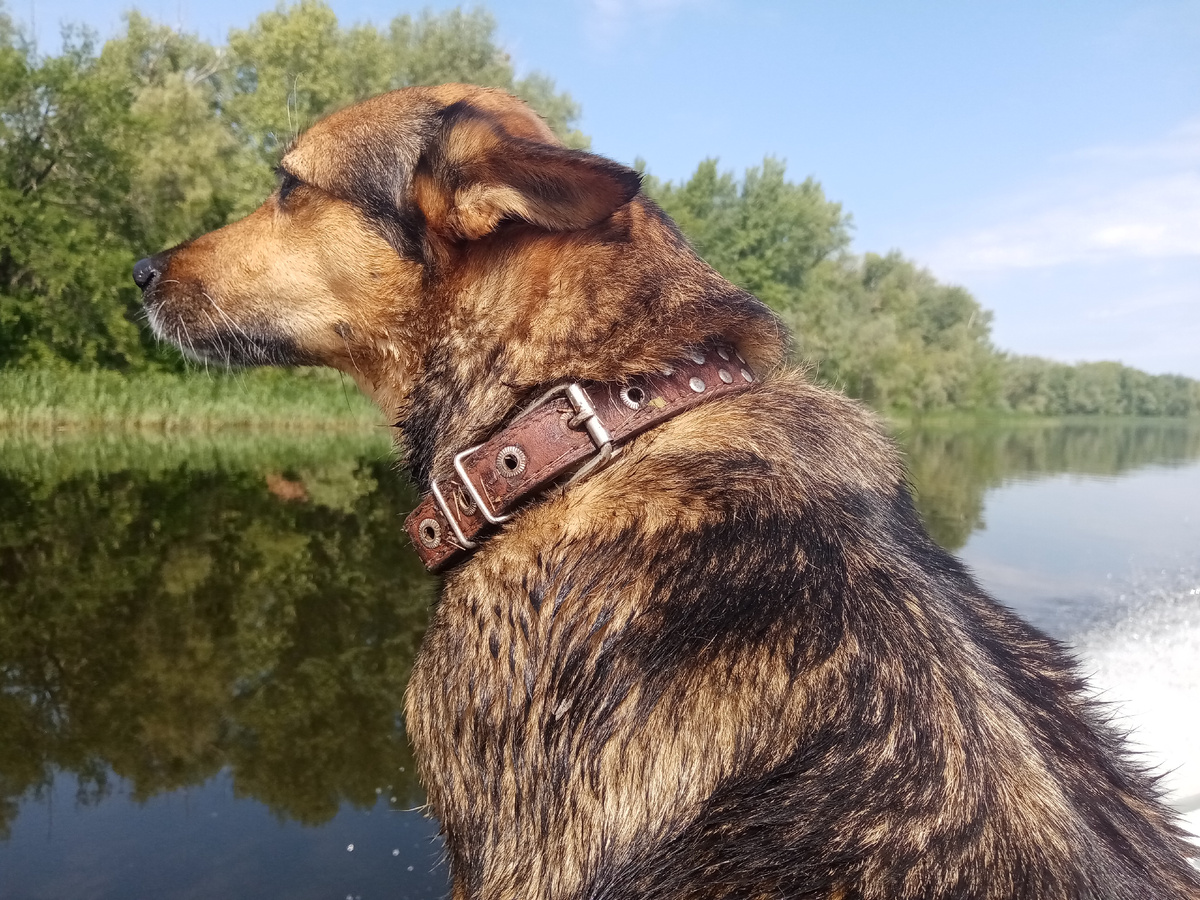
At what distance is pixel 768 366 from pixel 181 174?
3808 cm

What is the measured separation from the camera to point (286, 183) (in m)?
3.35

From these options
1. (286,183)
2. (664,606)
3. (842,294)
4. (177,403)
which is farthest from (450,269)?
(842,294)

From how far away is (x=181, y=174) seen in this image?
35.1m

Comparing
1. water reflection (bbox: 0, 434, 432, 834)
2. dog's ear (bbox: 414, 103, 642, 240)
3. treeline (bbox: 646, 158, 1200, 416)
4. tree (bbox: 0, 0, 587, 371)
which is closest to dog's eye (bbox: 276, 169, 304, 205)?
dog's ear (bbox: 414, 103, 642, 240)

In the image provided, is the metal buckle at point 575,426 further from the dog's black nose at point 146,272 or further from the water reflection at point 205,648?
the water reflection at point 205,648

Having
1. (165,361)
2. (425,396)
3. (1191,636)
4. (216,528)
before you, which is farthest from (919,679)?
(165,361)

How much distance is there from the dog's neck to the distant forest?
12.4 meters

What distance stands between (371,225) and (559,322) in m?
0.90

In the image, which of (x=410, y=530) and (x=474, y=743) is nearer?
(x=474, y=743)

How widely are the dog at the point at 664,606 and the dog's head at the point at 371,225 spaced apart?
1 cm

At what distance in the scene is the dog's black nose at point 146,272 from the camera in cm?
363

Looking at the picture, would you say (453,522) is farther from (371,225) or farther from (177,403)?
(177,403)

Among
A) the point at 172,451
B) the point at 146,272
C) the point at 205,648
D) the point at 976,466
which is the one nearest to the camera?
the point at 146,272

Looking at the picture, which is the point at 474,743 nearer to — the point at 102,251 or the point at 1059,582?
the point at 1059,582
